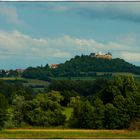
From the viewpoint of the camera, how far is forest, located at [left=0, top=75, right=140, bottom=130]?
14690 millimetres

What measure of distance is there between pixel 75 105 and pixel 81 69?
145 inches

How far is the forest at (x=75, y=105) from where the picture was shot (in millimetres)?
14690

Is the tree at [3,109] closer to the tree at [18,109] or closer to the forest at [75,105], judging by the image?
the forest at [75,105]

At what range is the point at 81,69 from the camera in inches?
762

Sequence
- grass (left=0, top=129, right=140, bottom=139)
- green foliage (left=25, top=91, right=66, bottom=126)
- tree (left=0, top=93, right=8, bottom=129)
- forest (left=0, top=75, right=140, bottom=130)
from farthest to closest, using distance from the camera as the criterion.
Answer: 1. green foliage (left=25, top=91, right=66, bottom=126)
2. forest (left=0, top=75, right=140, bottom=130)
3. tree (left=0, top=93, right=8, bottom=129)
4. grass (left=0, top=129, right=140, bottom=139)

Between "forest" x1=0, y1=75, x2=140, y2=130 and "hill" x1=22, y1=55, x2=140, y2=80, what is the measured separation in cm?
51

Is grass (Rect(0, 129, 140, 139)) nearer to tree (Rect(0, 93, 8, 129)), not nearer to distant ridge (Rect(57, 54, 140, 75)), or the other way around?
tree (Rect(0, 93, 8, 129))

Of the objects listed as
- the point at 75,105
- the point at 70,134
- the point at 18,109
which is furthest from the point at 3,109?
the point at 70,134

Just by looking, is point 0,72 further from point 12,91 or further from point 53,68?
point 53,68

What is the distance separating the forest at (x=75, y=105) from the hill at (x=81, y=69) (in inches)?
20.1

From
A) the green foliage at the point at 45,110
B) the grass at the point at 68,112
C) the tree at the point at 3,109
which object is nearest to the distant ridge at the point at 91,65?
the green foliage at the point at 45,110

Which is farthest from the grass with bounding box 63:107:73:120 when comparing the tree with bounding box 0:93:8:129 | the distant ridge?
the tree with bounding box 0:93:8:129

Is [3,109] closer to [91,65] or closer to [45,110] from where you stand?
[45,110]

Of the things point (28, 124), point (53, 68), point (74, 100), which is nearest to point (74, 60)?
point (53, 68)
